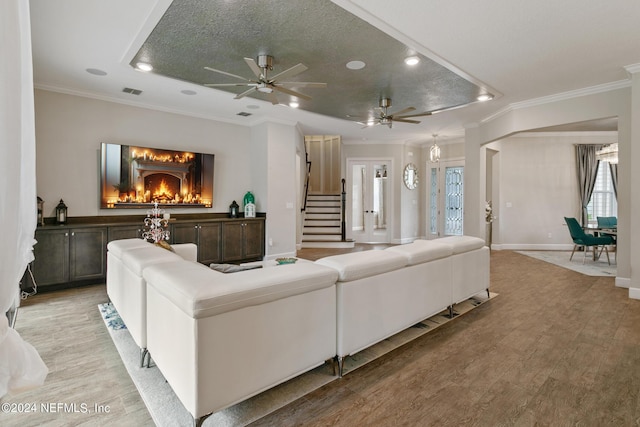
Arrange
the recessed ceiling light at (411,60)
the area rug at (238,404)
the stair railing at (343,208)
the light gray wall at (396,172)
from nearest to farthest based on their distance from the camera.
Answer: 1. the area rug at (238,404)
2. the recessed ceiling light at (411,60)
3. the stair railing at (343,208)
4. the light gray wall at (396,172)

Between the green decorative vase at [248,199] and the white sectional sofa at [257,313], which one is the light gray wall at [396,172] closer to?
the green decorative vase at [248,199]

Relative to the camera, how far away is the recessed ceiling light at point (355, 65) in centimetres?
374

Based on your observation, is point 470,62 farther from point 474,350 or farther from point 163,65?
point 163,65

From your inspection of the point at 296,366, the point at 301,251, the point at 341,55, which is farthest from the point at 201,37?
the point at 301,251

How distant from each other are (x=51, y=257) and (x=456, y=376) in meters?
4.90

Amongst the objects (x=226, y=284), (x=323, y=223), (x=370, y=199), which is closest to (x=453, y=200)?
(x=370, y=199)

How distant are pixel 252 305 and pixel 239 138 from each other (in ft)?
18.0

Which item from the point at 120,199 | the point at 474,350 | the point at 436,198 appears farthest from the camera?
the point at 436,198

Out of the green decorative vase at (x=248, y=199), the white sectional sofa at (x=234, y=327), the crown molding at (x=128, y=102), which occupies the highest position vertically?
the crown molding at (x=128, y=102)

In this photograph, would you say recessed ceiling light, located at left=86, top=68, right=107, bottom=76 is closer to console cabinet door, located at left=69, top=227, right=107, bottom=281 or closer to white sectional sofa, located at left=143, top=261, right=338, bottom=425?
console cabinet door, located at left=69, top=227, right=107, bottom=281

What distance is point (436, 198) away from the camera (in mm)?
9445

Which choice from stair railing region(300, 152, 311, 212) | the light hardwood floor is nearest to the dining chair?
the light hardwood floor

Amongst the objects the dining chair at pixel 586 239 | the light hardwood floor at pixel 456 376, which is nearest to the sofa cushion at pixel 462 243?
the light hardwood floor at pixel 456 376

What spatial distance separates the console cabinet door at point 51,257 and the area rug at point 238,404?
2006mm
